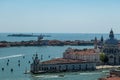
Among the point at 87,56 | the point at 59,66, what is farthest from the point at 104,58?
the point at 59,66

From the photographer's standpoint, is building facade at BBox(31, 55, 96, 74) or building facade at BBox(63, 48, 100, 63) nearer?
building facade at BBox(31, 55, 96, 74)

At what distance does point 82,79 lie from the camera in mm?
38531

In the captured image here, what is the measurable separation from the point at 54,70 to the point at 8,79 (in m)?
7.31

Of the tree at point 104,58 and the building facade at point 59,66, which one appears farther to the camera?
the tree at point 104,58

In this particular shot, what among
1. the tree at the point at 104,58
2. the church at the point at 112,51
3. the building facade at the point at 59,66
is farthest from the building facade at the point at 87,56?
the building facade at the point at 59,66

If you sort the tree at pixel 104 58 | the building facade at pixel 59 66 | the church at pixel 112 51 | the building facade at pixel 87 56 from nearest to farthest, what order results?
the building facade at pixel 59 66, the tree at pixel 104 58, the church at pixel 112 51, the building facade at pixel 87 56

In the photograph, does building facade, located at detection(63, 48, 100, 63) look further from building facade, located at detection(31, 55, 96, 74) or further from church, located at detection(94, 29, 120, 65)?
building facade, located at detection(31, 55, 96, 74)

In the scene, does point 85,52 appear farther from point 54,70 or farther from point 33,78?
point 33,78

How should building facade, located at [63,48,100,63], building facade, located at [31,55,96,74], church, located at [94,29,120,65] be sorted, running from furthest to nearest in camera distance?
building facade, located at [63,48,100,63], church, located at [94,29,120,65], building facade, located at [31,55,96,74]

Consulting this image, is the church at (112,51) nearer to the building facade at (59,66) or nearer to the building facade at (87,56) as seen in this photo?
the building facade at (87,56)

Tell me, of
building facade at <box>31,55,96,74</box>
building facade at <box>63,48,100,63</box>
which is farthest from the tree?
building facade at <box>31,55,96,74</box>

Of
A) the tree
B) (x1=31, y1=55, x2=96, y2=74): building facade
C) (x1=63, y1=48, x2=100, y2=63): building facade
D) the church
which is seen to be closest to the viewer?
(x1=31, y1=55, x2=96, y2=74): building facade

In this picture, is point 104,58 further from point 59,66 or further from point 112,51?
point 59,66

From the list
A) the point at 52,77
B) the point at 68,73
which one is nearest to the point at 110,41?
the point at 68,73
